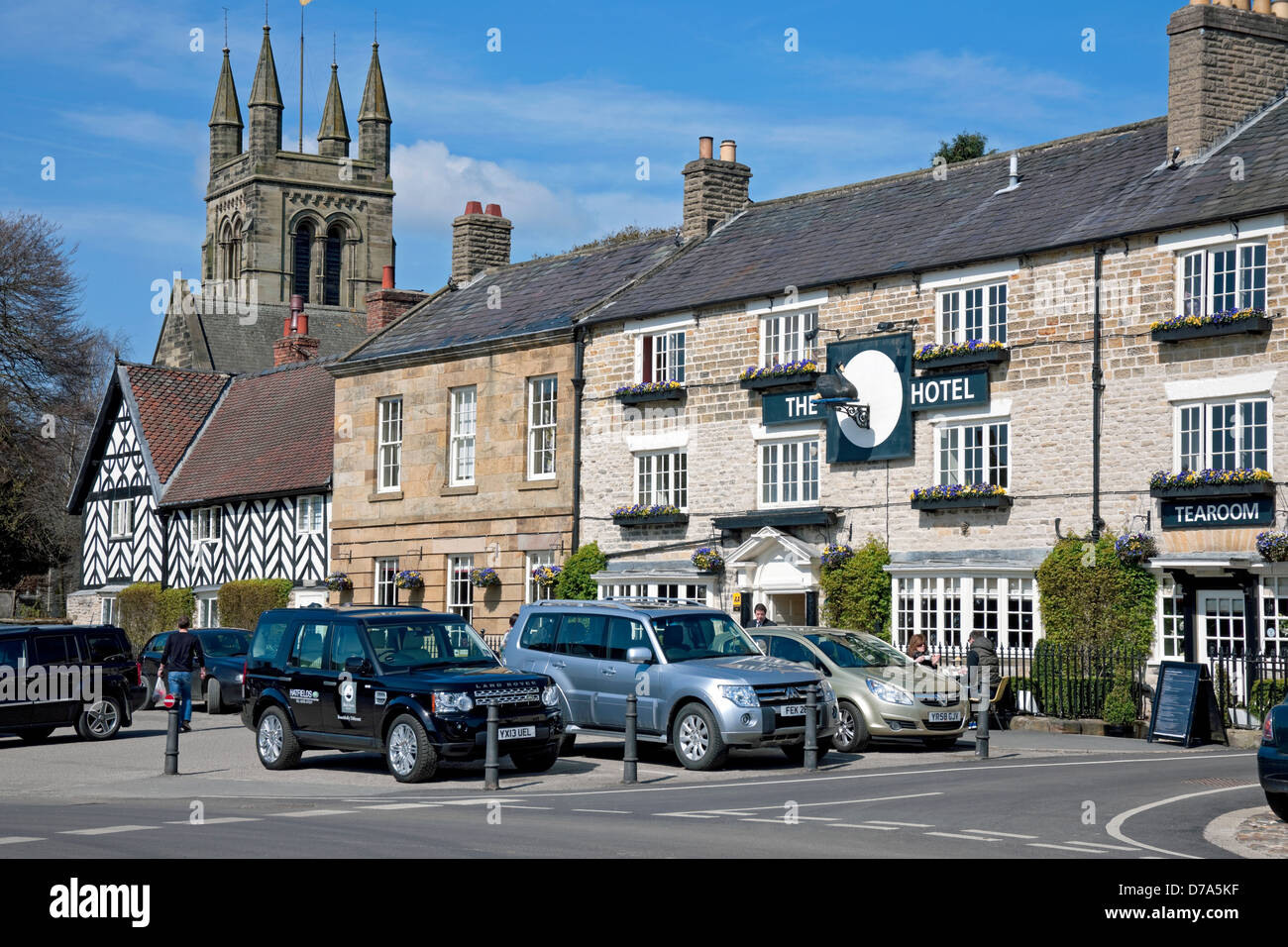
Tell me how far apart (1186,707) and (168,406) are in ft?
116

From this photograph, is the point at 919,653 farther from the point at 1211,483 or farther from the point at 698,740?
the point at 698,740

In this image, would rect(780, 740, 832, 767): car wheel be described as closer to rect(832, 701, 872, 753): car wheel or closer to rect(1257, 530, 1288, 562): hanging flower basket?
rect(832, 701, 872, 753): car wheel

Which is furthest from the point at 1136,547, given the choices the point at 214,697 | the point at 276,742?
the point at 214,697

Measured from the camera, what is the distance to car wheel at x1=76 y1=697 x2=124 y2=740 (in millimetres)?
24672

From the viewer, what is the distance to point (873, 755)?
70.3 feet

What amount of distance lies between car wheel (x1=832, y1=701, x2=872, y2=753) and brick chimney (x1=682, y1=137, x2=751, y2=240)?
18027 millimetres

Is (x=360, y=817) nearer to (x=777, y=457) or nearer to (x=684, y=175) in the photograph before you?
(x=777, y=457)

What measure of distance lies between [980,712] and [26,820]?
11145mm

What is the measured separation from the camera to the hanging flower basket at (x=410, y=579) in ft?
125

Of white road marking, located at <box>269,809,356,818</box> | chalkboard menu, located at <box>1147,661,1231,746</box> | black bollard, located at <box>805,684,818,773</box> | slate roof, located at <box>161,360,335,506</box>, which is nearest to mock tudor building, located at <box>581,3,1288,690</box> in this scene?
chalkboard menu, located at <box>1147,661,1231,746</box>

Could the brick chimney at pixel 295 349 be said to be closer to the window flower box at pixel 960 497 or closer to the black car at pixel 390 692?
the window flower box at pixel 960 497

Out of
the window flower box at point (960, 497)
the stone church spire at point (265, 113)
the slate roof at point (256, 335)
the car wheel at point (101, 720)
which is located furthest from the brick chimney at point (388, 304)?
the stone church spire at point (265, 113)
